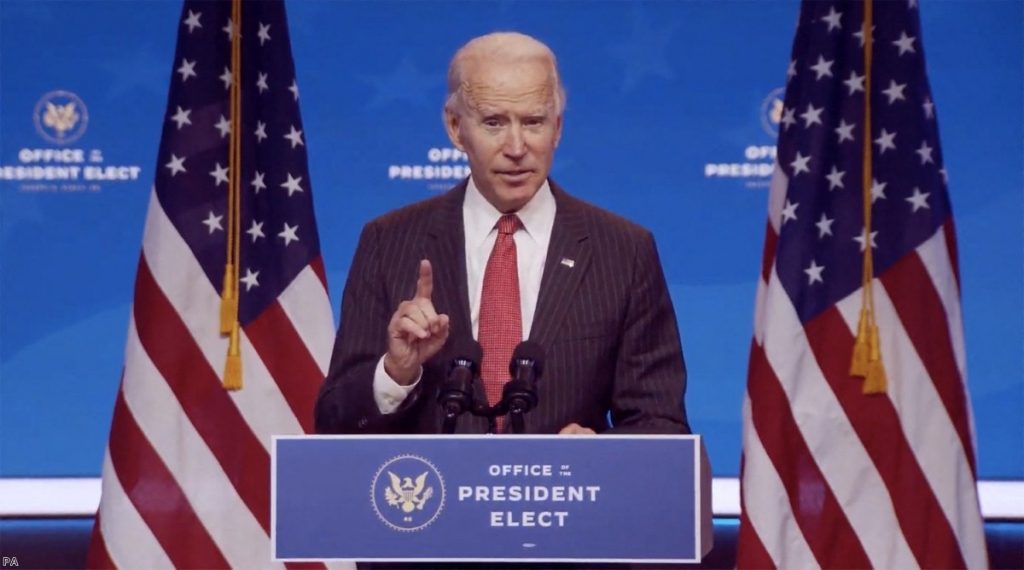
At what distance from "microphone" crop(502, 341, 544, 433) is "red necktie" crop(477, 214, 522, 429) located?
0.21 metres

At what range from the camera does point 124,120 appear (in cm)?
428

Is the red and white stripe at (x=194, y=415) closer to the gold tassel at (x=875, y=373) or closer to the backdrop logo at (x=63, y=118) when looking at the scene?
the backdrop logo at (x=63, y=118)

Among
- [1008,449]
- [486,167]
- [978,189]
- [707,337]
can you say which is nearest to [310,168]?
[707,337]

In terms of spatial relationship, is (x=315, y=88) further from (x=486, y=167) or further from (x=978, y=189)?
(x=978, y=189)

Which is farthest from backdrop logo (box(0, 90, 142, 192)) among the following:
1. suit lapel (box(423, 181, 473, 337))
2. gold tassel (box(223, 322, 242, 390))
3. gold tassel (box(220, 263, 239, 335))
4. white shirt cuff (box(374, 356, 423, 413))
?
white shirt cuff (box(374, 356, 423, 413))

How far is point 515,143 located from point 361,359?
52 centimetres

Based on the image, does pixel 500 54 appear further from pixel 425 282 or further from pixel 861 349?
pixel 861 349

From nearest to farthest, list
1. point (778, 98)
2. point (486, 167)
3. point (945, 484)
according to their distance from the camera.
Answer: point (486, 167), point (945, 484), point (778, 98)

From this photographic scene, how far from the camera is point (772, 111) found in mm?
4188

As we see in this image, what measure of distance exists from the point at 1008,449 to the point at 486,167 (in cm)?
257

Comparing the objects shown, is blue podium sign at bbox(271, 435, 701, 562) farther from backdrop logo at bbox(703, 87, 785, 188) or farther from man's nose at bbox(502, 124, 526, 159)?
backdrop logo at bbox(703, 87, 785, 188)

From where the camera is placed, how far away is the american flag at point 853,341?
12.9 feet

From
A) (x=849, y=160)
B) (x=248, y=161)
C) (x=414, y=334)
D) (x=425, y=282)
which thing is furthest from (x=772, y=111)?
(x=414, y=334)

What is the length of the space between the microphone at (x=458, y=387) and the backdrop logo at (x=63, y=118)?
276cm
